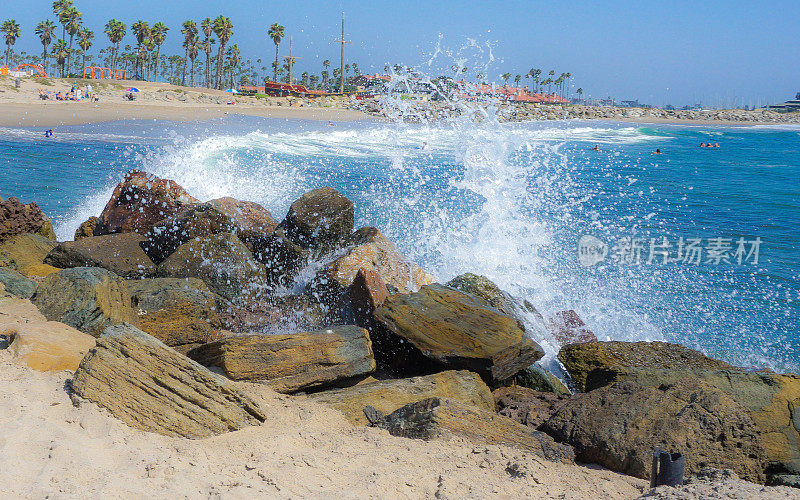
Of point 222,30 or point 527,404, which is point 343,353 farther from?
point 222,30

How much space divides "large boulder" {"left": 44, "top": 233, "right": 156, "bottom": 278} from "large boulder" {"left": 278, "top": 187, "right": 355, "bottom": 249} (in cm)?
161

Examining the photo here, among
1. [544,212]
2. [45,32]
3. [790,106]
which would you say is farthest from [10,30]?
[790,106]

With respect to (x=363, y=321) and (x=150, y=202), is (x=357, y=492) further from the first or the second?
(x=150, y=202)

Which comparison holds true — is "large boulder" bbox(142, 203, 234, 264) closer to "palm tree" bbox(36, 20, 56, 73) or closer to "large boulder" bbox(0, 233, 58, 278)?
"large boulder" bbox(0, 233, 58, 278)

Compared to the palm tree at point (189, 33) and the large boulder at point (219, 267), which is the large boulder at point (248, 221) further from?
the palm tree at point (189, 33)

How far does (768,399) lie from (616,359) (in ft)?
4.12

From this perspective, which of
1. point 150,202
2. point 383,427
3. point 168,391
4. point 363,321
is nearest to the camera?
point 168,391

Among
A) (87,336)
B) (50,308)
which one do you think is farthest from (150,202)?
(87,336)

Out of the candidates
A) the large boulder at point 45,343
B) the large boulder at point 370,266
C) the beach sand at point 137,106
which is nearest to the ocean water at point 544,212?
the large boulder at point 370,266

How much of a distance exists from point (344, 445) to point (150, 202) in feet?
18.4

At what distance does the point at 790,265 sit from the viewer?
421 inches

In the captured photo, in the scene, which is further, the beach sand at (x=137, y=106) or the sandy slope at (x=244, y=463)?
the beach sand at (x=137, y=106)

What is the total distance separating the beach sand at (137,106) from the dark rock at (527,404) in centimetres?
2773

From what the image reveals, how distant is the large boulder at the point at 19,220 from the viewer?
22.8ft
